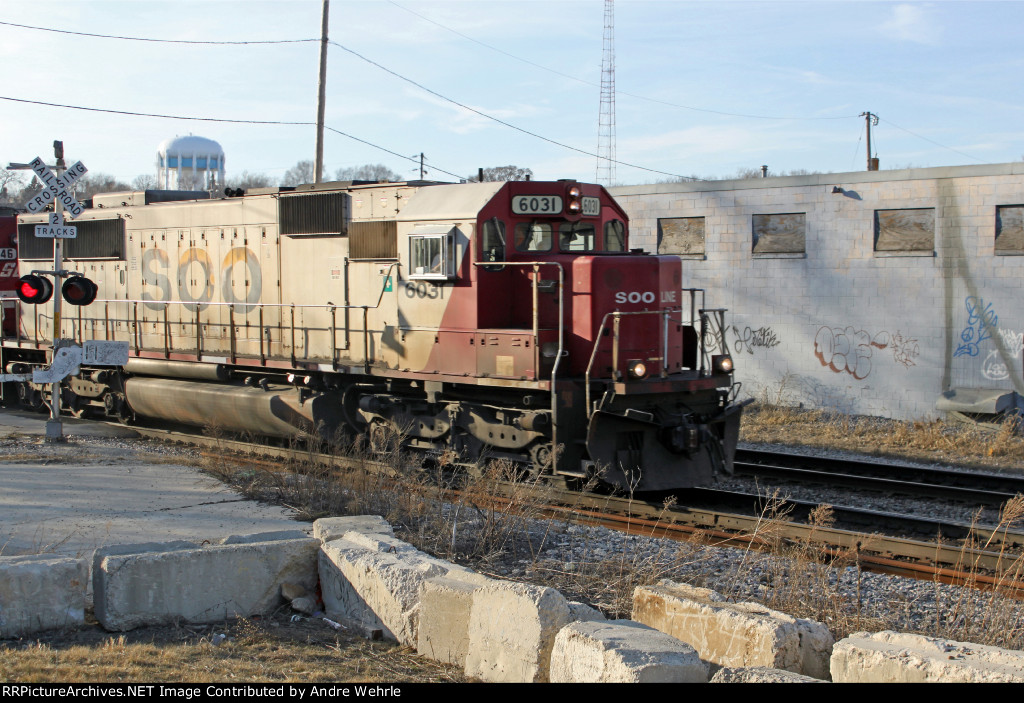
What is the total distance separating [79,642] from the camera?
550 cm

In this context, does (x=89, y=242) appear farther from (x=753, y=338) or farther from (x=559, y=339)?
(x=753, y=338)

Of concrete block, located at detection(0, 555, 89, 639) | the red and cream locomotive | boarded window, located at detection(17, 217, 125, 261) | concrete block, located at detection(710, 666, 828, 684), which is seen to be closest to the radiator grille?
the red and cream locomotive

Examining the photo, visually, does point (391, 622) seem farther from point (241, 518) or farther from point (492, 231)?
point (492, 231)

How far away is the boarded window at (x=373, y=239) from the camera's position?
11844 millimetres

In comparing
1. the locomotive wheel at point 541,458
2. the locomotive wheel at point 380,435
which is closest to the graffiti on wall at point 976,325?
the locomotive wheel at point 541,458

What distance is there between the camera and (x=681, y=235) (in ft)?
68.2

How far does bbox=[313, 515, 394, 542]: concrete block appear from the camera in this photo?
6.62m

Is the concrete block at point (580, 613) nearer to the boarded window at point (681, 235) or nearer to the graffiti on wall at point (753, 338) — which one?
the graffiti on wall at point (753, 338)

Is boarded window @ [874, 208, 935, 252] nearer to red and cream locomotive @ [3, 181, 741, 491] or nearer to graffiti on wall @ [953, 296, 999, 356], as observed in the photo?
graffiti on wall @ [953, 296, 999, 356]

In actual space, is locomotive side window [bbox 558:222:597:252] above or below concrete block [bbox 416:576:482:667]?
above

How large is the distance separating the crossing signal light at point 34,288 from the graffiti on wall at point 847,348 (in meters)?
14.3

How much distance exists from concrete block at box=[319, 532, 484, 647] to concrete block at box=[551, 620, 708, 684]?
1.09 metres

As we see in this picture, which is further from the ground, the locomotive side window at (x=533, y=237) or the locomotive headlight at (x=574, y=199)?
the locomotive headlight at (x=574, y=199)
